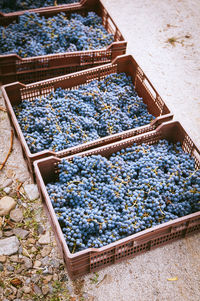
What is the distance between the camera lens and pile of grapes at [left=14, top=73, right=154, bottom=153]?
3.00 m

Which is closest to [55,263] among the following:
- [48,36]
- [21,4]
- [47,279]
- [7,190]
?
[47,279]

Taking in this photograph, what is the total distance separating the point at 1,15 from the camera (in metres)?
3.94

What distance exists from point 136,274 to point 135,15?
393 centimetres

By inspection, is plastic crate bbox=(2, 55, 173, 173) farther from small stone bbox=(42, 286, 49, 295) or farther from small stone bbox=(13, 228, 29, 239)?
small stone bbox=(42, 286, 49, 295)

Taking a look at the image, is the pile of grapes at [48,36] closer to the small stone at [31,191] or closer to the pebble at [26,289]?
the small stone at [31,191]

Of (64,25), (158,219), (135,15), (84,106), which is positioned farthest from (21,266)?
(135,15)

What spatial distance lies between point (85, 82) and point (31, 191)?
1259 millimetres

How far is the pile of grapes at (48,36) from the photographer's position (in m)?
3.63

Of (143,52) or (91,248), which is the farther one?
(143,52)

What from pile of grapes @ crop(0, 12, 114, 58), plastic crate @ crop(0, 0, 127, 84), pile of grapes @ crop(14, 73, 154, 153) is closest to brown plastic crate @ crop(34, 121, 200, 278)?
pile of grapes @ crop(14, 73, 154, 153)

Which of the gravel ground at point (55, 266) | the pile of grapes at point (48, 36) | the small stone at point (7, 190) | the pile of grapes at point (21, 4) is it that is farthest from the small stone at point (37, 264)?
the pile of grapes at point (21, 4)

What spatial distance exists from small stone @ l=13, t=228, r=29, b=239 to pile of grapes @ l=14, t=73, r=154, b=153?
2.29 feet

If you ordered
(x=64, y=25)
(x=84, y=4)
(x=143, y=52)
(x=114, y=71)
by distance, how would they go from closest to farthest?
(x=114, y=71)
(x=64, y=25)
(x=84, y=4)
(x=143, y=52)

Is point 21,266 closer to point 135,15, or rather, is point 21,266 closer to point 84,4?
point 84,4
